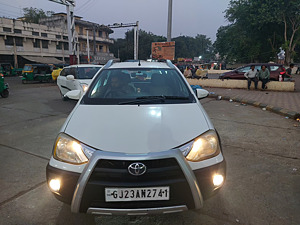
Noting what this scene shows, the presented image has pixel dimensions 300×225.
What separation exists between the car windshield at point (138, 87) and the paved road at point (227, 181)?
1.22 m

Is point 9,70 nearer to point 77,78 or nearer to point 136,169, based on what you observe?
point 77,78

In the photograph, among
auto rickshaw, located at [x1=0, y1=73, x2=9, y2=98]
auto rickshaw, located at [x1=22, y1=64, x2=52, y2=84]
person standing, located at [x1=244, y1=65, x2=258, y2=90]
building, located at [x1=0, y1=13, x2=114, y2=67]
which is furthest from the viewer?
building, located at [x1=0, y1=13, x2=114, y2=67]

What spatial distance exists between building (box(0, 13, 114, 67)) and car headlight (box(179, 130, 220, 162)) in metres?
28.6

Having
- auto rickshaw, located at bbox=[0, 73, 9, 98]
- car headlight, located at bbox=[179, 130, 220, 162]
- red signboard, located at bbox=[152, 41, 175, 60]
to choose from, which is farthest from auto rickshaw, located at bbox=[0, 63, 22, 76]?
car headlight, located at bbox=[179, 130, 220, 162]

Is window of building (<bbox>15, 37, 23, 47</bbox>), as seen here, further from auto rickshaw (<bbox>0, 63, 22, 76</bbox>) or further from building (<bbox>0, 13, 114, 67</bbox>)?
auto rickshaw (<bbox>0, 63, 22, 76</bbox>)

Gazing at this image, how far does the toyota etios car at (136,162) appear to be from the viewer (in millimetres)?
1712

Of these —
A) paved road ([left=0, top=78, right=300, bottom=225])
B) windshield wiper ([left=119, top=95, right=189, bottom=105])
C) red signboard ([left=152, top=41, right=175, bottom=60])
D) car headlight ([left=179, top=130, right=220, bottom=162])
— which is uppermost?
red signboard ([left=152, top=41, right=175, bottom=60])

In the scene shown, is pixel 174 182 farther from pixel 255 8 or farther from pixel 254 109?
pixel 255 8

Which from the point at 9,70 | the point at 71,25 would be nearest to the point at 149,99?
the point at 71,25

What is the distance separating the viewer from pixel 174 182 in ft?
5.65

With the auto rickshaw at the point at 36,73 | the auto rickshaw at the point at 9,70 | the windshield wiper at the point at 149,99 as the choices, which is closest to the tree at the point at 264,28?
the auto rickshaw at the point at 36,73

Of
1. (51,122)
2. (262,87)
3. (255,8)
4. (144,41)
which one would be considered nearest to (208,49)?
(144,41)

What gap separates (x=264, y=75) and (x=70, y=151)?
1261 cm

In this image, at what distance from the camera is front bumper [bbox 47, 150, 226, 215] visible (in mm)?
1706
